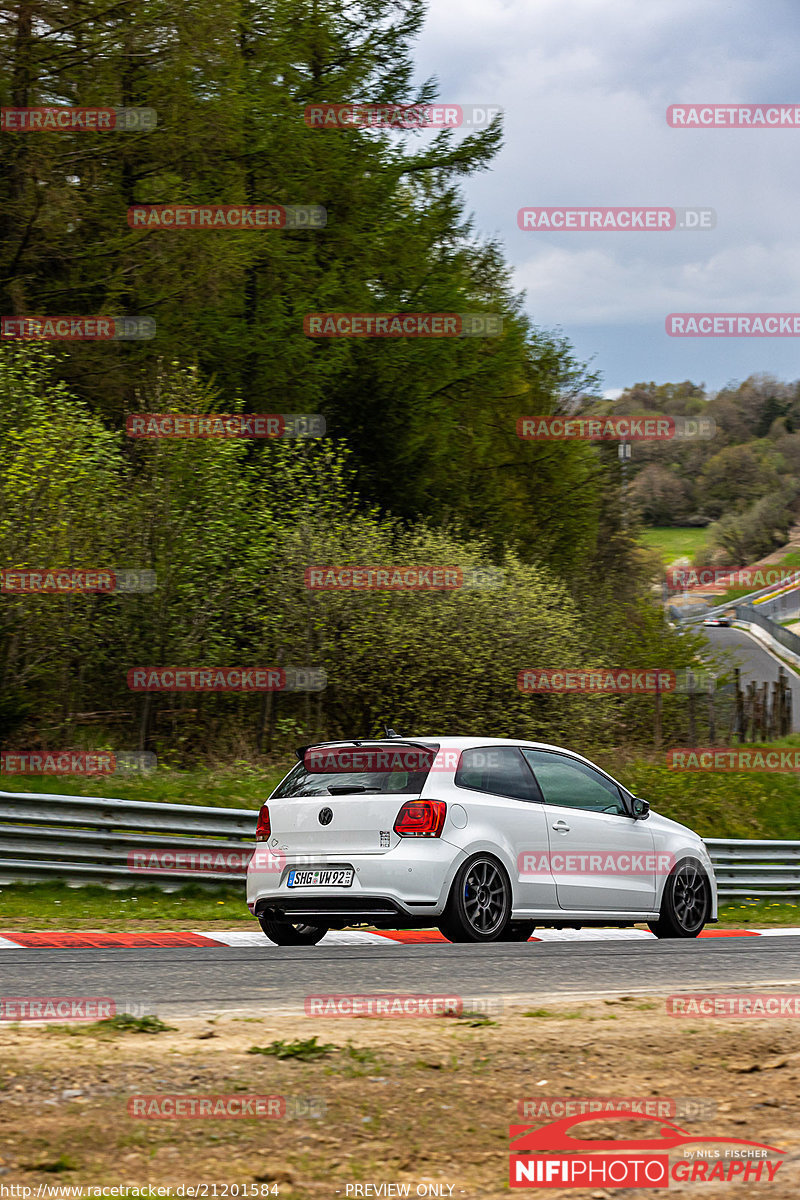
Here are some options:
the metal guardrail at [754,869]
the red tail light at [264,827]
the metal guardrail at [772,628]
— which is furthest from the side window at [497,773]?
the metal guardrail at [772,628]

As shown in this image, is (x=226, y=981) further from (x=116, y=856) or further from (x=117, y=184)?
(x=117, y=184)

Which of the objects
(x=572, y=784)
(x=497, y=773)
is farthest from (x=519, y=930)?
(x=497, y=773)

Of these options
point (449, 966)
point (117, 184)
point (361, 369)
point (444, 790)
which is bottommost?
point (449, 966)

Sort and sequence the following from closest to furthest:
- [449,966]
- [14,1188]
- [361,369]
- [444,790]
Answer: [14,1188] < [449,966] < [444,790] < [361,369]

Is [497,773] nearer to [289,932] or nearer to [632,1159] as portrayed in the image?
[289,932]

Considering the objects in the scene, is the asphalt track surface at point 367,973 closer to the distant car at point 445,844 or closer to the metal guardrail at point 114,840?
the distant car at point 445,844

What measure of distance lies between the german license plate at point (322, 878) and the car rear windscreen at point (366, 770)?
0.55 metres

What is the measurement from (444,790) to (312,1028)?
3.67 metres

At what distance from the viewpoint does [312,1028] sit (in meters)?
6.23

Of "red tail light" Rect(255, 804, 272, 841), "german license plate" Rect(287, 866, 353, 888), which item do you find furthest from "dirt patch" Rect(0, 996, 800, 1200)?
"red tail light" Rect(255, 804, 272, 841)

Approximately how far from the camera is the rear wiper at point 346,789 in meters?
9.86

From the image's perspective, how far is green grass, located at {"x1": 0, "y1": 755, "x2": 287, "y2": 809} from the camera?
47.3 ft

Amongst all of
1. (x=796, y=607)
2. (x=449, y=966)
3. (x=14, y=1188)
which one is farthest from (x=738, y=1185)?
(x=796, y=607)

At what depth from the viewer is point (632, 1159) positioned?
4473 mm
